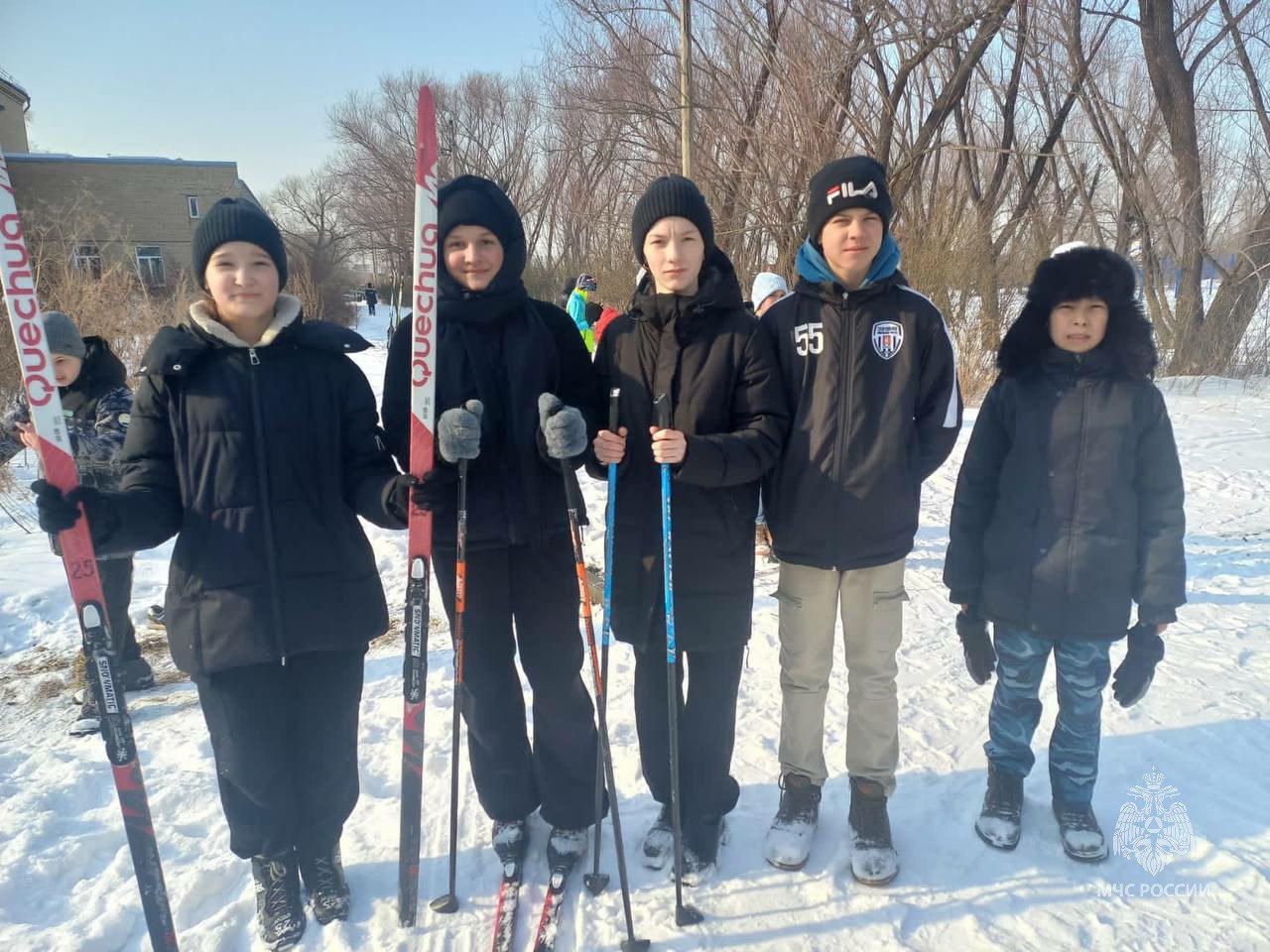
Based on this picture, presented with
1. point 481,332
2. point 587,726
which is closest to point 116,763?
point 587,726

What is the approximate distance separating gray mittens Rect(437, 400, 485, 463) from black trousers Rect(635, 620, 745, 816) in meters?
0.84

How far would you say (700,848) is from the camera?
2.38 m

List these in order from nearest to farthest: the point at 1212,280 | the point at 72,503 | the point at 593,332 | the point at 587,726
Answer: the point at 72,503, the point at 587,726, the point at 593,332, the point at 1212,280

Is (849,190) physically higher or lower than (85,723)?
higher

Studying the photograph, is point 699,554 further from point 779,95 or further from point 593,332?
point 779,95

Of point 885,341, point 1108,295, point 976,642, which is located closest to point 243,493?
point 885,341

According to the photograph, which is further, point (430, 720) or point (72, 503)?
point (430, 720)

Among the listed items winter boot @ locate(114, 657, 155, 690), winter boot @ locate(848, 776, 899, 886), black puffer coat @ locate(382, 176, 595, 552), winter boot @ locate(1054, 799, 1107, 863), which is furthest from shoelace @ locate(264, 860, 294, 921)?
winter boot @ locate(1054, 799, 1107, 863)

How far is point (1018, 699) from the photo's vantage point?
248 centimetres

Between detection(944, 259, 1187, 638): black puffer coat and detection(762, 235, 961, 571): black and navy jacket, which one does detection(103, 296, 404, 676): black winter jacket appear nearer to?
detection(762, 235, 961, 571): black and navy jacket

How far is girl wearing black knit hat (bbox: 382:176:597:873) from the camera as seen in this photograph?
7.14 ft

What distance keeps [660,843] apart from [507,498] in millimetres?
1318

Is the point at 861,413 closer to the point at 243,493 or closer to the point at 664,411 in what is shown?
the point at 664,411

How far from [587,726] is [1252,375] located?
47.8ft
